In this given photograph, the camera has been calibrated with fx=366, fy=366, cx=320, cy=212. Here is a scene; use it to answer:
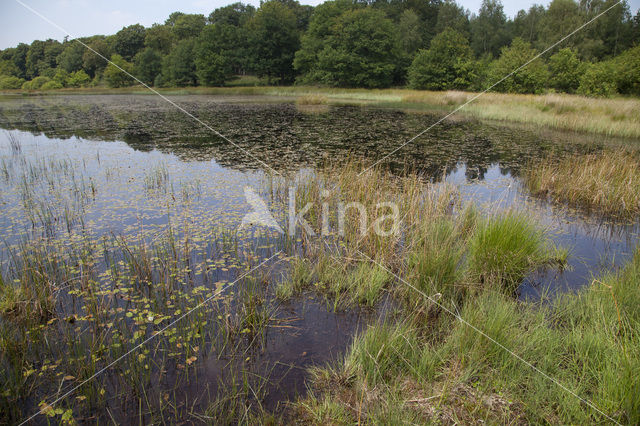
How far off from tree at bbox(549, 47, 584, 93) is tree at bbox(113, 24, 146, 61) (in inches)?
2261

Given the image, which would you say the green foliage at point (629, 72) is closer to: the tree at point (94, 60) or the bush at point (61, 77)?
the bush at point (61, 77)

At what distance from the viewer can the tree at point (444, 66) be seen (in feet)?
111

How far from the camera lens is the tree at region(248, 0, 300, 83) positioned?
4581 cm

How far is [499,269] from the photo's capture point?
3.39 metres

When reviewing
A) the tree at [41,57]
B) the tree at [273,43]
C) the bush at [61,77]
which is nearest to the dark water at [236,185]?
the bush at [61,77]

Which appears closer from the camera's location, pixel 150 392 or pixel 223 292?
pixel 150 392

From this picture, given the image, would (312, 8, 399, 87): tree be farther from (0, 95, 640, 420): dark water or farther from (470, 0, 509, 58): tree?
(0, 95, 640, 420): dark water

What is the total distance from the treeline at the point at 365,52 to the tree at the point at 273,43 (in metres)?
0.13

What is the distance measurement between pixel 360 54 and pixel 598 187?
38.2m

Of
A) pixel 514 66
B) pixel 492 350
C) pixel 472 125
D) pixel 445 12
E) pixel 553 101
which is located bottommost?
pixel 492 350

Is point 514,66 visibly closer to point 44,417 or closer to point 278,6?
point 44,417

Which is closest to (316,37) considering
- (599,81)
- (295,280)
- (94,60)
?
(94,60)

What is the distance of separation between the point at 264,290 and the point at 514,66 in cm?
2960

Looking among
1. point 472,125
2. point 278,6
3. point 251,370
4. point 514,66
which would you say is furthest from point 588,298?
point 278,6
